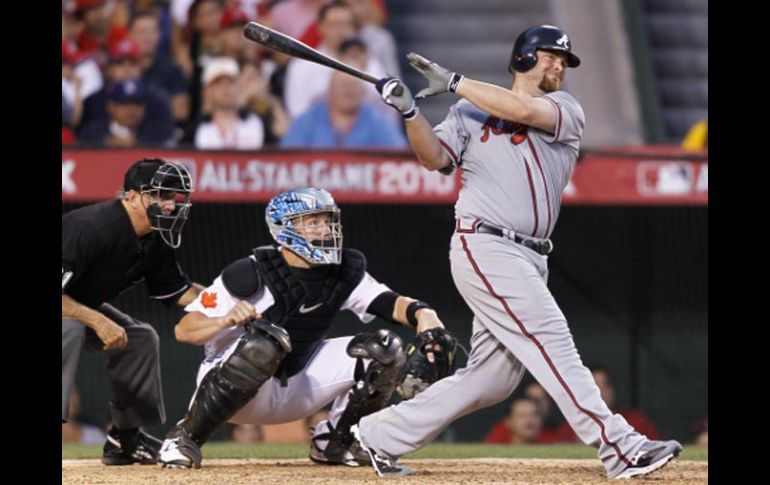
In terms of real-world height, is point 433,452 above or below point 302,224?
below

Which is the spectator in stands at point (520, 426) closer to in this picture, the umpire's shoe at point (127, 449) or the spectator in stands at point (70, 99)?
the umpire's shoe at point (127, 449)

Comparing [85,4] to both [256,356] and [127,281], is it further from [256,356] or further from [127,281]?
[256,356]

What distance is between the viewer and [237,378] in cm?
501

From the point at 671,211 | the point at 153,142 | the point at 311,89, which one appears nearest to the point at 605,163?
the point at 671,211

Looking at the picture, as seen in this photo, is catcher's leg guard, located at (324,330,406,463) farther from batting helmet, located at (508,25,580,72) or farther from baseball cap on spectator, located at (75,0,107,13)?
baseball cap on spectator, located at (75,0,107,13)

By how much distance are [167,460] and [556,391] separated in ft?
4.98

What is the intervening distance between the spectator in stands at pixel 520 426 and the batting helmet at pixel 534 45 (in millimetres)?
3844

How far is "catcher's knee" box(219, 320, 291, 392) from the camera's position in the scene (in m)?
4.95

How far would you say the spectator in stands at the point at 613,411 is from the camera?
28.0ft

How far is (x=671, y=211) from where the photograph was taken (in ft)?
28.5

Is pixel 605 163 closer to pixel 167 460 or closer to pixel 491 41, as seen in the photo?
pixel 491 41

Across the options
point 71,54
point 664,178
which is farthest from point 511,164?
point 71,54

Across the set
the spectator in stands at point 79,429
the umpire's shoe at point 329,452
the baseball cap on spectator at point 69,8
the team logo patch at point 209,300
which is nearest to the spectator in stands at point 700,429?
the spectator in stands at point 79,429

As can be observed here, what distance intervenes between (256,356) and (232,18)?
5.11 meters
